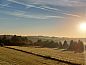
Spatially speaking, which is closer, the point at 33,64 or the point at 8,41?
the point at 33,64

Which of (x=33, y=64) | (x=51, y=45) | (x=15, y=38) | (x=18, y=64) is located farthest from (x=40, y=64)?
(x=15, y=38)

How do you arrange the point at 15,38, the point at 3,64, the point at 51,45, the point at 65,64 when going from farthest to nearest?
the point at 15,38 < the point at 51,45 < the point at 65,64 < the point at 3,64

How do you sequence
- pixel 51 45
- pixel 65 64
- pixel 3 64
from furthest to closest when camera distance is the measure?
pixel 51 45 → pixel 65 64 → pixel 3 64

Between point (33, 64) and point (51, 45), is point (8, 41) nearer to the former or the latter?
point (51, 45)

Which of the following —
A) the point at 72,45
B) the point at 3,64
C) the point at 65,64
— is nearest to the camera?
the point at 3,64

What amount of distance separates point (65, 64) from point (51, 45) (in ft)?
329

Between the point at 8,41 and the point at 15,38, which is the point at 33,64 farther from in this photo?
the point at 15,38

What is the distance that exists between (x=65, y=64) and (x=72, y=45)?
80.5 m

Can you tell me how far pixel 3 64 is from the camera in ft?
106

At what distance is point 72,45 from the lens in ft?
376

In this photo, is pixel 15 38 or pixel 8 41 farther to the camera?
pixel 15 38

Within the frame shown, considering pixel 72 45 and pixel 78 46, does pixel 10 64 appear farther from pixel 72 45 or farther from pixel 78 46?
pixel 72 45

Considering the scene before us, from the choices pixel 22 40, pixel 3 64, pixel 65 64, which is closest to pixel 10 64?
pixel 3 64

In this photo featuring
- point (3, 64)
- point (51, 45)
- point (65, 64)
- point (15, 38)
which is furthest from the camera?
point (15, 38)
